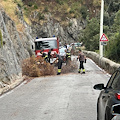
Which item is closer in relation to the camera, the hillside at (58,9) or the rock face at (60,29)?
the rock face at (60,29)

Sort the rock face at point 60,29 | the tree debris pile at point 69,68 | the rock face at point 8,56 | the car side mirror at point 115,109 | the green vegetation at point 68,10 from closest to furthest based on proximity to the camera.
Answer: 1. the car side mirror at point 115,109
2. the rock face at point 8,56
3. the tree debris pile at point 69,68
4. the green vegetation at point 68,10
5. the rock face at point 60,29

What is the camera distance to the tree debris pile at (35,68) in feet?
66.1

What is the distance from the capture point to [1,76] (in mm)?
15133

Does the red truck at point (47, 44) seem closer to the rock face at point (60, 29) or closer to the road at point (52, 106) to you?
the road at point (52, 106)

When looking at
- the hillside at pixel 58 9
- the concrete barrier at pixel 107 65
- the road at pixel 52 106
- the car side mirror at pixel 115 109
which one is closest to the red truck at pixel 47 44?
the concrete barrier at pixel 107 65

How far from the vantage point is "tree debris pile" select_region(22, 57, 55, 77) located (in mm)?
20141

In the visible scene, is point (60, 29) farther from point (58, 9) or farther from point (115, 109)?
point (115, 109)

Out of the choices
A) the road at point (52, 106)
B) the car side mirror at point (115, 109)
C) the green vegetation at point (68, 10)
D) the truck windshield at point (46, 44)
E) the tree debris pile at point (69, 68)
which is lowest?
the tree debris pile at point (69, 68)

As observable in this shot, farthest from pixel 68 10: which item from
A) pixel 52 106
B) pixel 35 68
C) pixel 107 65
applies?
pixel 52 106

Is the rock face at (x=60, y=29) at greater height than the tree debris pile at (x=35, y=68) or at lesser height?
greater

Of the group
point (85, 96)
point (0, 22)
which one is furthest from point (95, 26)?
point (85, 96)

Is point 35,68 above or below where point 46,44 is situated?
below

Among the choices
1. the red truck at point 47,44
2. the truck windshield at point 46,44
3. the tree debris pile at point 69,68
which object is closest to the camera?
the tree debris pile at point 69,68

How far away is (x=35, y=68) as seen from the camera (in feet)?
65.6
